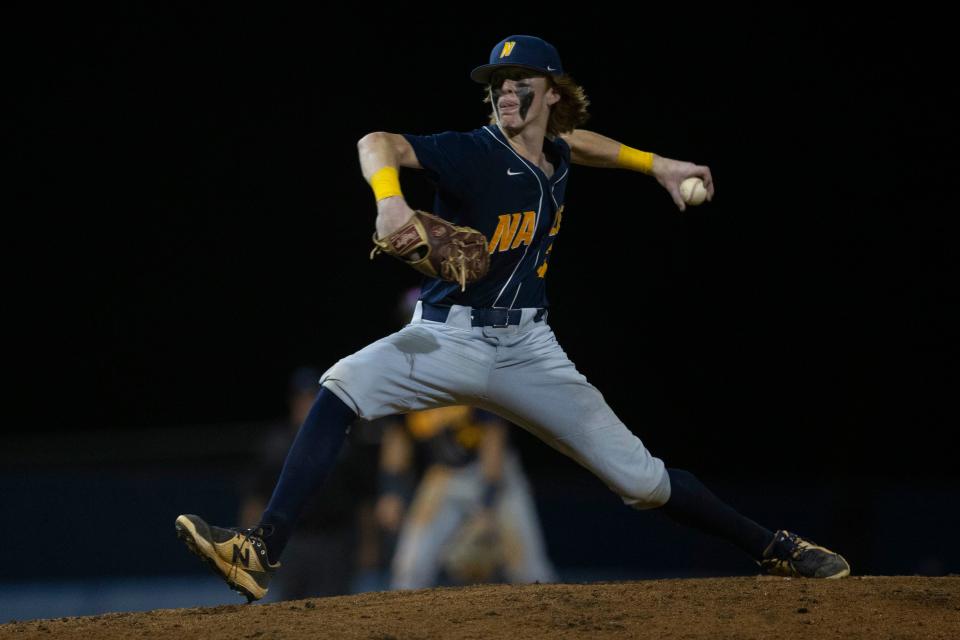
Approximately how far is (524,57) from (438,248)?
79 cm

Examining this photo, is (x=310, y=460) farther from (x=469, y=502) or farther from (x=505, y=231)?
(x=469, y=502)

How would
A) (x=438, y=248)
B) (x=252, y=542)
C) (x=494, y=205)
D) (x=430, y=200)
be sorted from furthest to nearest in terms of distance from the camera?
(x=430, y=200), (x=494, y=205), (x=252, y=542), (x=438, y=248)

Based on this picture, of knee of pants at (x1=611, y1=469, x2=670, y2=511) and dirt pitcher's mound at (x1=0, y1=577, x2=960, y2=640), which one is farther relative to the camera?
knee of pants at (x1=611, y1=469, x2=670, y2=511)

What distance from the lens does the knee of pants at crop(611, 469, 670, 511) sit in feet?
10.8

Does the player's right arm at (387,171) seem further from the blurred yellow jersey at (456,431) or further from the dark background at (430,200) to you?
the dark background at (430,200)

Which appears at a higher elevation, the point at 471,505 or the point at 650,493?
the point at 650,493

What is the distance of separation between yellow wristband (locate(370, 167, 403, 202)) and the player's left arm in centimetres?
88

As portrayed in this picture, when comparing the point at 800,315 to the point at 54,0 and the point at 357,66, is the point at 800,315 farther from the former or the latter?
the point at 54,0

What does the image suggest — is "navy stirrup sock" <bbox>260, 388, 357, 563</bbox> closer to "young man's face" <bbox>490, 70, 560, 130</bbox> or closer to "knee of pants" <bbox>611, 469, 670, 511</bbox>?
"knee of pants" <bbox>611, 469, 670, 511</bbox>

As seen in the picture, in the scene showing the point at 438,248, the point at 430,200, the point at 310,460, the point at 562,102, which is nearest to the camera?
the point at 438,248

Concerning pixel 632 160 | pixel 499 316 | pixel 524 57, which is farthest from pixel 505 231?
pixel 632 160

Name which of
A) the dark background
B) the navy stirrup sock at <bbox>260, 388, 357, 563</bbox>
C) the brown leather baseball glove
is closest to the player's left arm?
the brown leather baseball glove

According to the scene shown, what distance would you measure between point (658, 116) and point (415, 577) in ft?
22.4

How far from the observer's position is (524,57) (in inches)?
128
